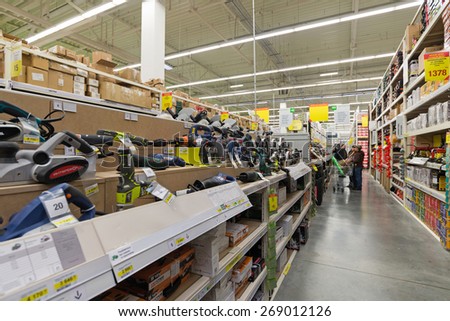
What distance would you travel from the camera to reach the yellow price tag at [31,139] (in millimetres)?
760

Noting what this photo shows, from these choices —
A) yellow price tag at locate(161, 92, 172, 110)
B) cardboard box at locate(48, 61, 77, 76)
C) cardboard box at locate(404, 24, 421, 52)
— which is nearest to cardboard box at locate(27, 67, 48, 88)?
cardboard box at locate(48, 61, 77, 76)

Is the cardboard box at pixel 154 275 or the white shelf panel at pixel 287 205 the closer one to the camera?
the cardboard box at pixel 154 275

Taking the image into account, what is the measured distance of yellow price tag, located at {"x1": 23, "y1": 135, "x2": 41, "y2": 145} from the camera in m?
0.76

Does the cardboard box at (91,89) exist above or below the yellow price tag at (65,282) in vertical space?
above

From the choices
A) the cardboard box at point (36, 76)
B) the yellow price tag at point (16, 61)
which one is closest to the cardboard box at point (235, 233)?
the yellow price tag at point (16, 61)

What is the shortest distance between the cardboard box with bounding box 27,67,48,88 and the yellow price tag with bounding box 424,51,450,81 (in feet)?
16.0

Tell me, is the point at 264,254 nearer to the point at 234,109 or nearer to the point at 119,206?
the point at 119,206

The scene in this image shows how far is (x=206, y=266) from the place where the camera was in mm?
1188

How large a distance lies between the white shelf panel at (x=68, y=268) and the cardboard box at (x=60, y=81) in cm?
360

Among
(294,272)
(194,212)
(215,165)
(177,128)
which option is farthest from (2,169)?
(294,272)

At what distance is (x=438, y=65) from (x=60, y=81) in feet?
16.4

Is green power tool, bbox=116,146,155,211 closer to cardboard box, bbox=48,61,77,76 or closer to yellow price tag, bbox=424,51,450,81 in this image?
cardboard box, bbox=48,61,77,76

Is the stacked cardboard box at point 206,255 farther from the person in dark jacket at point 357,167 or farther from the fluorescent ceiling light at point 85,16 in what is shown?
the person in dark jacket at point 357,167

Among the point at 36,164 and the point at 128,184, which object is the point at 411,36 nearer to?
the point at 128,184
